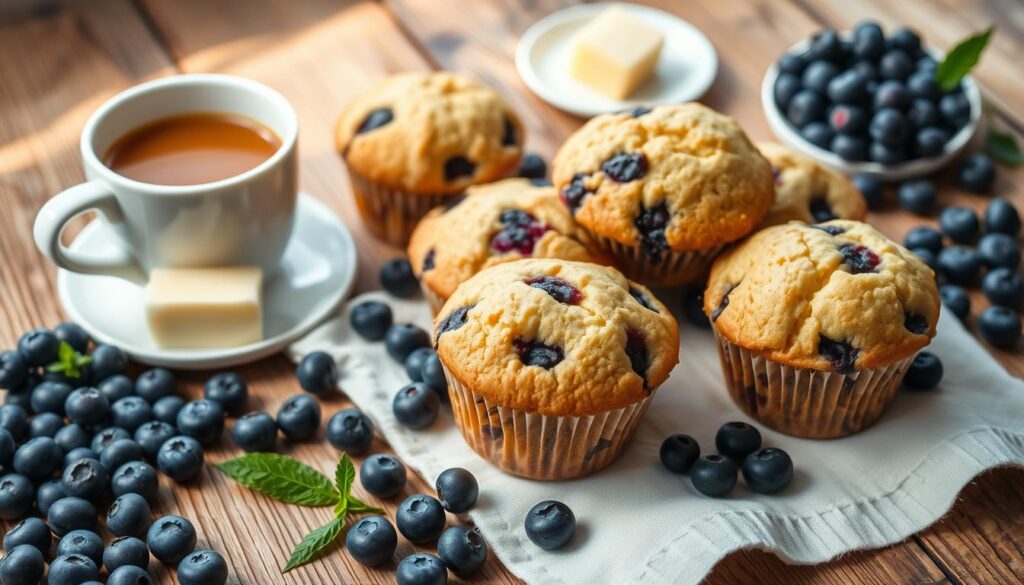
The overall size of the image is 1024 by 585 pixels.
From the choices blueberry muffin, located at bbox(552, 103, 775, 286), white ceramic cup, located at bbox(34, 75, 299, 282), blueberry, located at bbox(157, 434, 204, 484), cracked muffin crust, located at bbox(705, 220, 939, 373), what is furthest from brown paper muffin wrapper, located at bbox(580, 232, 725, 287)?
blueberry, located at bbox(157, 434, 204, 484)

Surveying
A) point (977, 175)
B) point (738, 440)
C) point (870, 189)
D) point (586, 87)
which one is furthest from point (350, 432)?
point (977, 175)

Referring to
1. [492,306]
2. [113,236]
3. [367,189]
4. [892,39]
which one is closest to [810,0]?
[892,39]

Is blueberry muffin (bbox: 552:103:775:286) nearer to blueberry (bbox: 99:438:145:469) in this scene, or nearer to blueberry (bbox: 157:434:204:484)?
blueberry (bbox: 157:434:204:484)

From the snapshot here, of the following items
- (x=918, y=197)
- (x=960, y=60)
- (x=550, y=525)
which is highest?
(x=960, y=60)

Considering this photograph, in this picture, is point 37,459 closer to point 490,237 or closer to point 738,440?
point 490,237

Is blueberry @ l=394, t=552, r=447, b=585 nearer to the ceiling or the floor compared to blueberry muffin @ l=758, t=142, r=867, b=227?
nearer to the floor

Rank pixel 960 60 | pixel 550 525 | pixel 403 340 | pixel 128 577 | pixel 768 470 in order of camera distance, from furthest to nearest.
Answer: pixel 960 60 < pixel 403 340 < pixel 768 470 < pixel 550 525 < pixel 128 577

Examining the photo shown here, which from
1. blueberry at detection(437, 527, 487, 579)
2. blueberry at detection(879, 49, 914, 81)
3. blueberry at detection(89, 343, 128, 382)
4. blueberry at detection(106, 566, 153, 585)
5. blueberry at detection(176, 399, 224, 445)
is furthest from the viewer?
blueberry at detection(879, 49, 914, 81)
